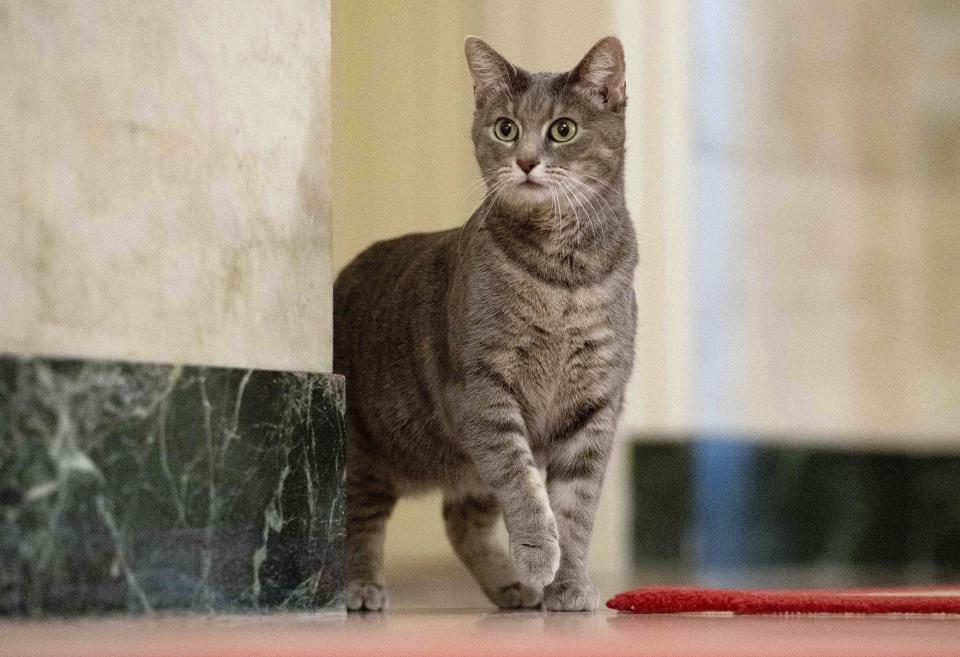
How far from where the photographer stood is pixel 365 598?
5.74 feet

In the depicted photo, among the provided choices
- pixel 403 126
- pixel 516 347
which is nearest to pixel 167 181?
pixel 516 347

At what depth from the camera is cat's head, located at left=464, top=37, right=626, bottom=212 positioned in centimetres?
172

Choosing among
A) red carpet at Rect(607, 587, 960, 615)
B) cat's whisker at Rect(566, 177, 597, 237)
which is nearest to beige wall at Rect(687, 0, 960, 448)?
cat's whisker at Rect(566, 177, 597, 237)

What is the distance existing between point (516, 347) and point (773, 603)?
48cm

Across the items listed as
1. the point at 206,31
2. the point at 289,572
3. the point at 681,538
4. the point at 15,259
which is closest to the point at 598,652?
the point at 289,572

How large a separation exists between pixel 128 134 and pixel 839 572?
3.24 metres

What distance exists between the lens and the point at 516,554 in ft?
5.19

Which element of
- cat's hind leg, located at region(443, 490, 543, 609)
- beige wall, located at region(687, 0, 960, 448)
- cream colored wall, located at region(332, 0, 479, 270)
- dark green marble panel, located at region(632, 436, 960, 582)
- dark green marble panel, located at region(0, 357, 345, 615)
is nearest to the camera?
dark green marble panel, located at region(0, 357, 345, 615)

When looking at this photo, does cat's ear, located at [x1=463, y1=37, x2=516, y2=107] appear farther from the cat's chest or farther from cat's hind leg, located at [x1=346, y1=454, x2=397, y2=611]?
cat's hind leg, located at [x1=346, y1=454, x2=397, y2=611]

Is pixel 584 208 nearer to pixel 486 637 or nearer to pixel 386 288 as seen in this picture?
pixel 386 288

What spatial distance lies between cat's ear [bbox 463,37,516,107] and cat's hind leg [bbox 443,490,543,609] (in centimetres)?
62

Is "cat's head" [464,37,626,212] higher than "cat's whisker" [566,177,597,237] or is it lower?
higher

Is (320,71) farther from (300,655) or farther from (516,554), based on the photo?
(300,655)

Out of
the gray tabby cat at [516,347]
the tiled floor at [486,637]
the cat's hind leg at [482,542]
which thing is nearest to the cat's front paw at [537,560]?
the gray tabby cat at [516,347]
